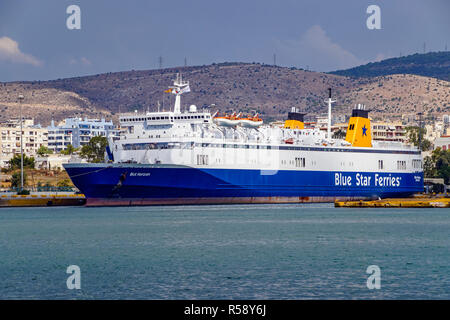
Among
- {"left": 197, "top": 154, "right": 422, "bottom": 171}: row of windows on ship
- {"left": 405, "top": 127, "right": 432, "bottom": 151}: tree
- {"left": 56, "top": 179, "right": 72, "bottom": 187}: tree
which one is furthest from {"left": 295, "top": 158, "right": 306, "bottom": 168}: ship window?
{"left": 405, "top": 127, "right": 432, "bottom": 151}: tree

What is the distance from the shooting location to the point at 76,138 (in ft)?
602

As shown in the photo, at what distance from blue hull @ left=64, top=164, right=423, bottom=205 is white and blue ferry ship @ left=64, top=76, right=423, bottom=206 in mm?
86

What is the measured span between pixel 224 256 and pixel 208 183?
1554 inches

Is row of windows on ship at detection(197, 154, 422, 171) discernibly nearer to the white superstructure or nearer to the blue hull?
the white superstructure

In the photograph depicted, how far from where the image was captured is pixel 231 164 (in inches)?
3095

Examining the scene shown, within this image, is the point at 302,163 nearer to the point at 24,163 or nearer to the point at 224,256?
the point at 224,256

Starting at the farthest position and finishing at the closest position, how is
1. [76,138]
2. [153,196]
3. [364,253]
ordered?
[76,138] < [153,196] < [364,253]

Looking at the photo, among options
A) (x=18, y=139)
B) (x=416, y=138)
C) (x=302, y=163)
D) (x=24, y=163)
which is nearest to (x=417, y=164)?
(x=302, y=163)

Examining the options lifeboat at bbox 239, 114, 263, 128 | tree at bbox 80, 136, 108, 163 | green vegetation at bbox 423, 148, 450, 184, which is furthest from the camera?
tree at bbox 80, 136, 108, 163

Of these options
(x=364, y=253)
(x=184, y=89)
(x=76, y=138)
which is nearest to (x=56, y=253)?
(x=364, y=253)

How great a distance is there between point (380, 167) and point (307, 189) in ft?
38.7

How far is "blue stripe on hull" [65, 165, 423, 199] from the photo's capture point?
72000 millimetres

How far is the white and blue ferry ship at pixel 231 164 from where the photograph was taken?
239 ft

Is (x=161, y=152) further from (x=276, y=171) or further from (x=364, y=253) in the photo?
(x=364, y=253)
